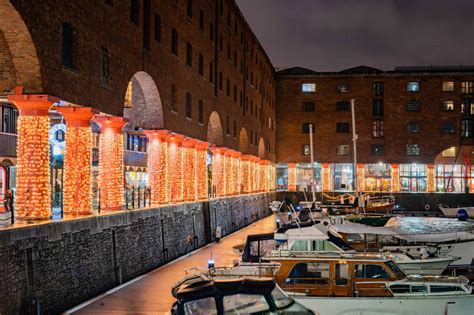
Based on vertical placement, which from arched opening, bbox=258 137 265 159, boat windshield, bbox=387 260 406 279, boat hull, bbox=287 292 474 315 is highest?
arched opening, bbox=258 137 265 159

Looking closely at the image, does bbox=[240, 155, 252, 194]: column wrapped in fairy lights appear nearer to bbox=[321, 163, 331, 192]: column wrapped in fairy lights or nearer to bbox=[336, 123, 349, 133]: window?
bbox=[321, 163, 331, 192]: column wrapped in fairy lights

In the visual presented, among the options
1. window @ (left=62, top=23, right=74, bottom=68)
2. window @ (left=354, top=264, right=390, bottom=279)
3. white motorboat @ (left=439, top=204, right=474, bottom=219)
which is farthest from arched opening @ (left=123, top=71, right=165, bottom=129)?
white motorboat @ (left=439, top=204, right=474, bottom=219)

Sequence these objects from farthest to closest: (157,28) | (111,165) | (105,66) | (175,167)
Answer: (175,167), (157,28), (111,165), (105,66)

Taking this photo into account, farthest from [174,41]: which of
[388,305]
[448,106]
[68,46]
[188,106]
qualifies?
[448,106]

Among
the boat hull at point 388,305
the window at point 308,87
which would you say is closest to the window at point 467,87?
the window at point 308,87

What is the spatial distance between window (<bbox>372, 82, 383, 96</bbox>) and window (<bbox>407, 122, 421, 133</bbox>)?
4.77 metres

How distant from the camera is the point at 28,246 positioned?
16641 mm

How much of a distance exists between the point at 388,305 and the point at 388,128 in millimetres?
58418

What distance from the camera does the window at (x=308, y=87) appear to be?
74.6 metres

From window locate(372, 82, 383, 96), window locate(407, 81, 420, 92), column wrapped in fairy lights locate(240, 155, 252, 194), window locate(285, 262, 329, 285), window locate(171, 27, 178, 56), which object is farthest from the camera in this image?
window locate(372, 82, 383, 96)

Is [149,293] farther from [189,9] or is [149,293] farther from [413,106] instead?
[413,106]

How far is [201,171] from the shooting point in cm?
3803

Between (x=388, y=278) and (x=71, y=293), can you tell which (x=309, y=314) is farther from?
(x=71, y=293)

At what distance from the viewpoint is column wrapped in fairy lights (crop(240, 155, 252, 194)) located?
53688mm
